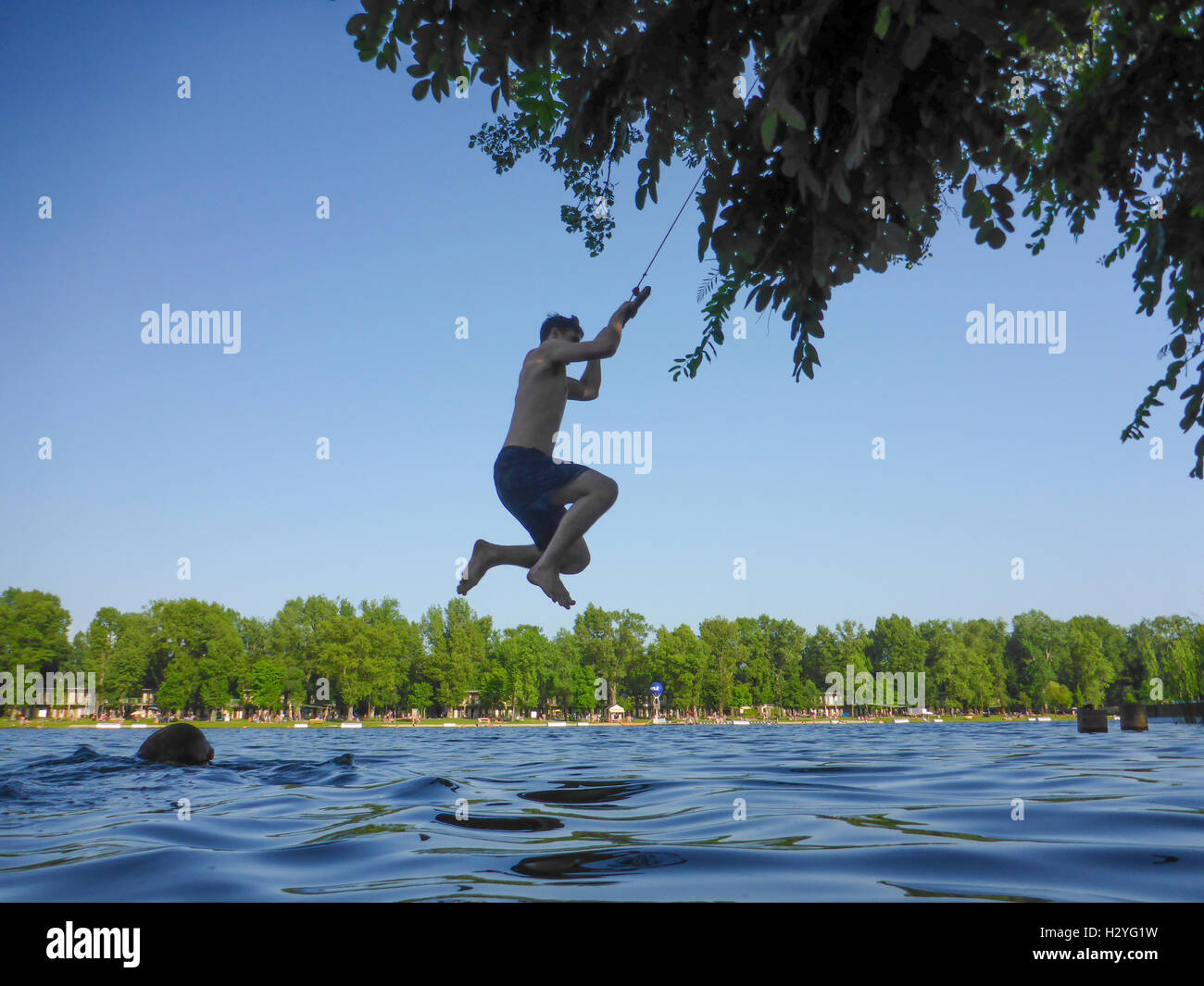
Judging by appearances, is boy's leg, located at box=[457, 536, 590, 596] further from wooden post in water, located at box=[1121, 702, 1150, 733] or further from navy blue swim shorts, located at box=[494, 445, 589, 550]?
wooden post in water, located at box=[1121, 702, 1150, 733]

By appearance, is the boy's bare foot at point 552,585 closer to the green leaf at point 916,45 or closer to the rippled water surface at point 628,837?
the rippled water surface at point 628,837

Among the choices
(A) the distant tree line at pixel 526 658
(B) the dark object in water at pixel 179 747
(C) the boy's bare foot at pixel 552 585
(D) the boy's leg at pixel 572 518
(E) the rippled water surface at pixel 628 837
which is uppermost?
(D) the boy's leg at pixel 572 518

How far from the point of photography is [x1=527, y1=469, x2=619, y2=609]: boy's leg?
4809mm

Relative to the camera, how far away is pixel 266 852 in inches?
194

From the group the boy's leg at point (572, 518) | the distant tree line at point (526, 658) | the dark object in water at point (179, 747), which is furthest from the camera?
the distant tree line at point (526, 658)

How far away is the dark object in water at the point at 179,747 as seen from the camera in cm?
1259

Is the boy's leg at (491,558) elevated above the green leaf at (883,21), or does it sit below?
below

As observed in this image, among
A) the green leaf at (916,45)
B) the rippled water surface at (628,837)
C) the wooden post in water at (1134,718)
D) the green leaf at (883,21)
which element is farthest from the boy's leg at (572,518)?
the wooden post in water at (1134,718)

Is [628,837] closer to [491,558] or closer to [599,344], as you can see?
[491,558]

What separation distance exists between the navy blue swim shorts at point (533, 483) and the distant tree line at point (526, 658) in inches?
3474

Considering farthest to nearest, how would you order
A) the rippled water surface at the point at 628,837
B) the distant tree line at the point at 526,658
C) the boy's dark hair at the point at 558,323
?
the distant tree line at the point at 526,658
the boy's dark hair at the point at 558,323
the rippled water surface at the point at 628,837

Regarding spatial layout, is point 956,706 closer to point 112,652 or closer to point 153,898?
point 112,652
